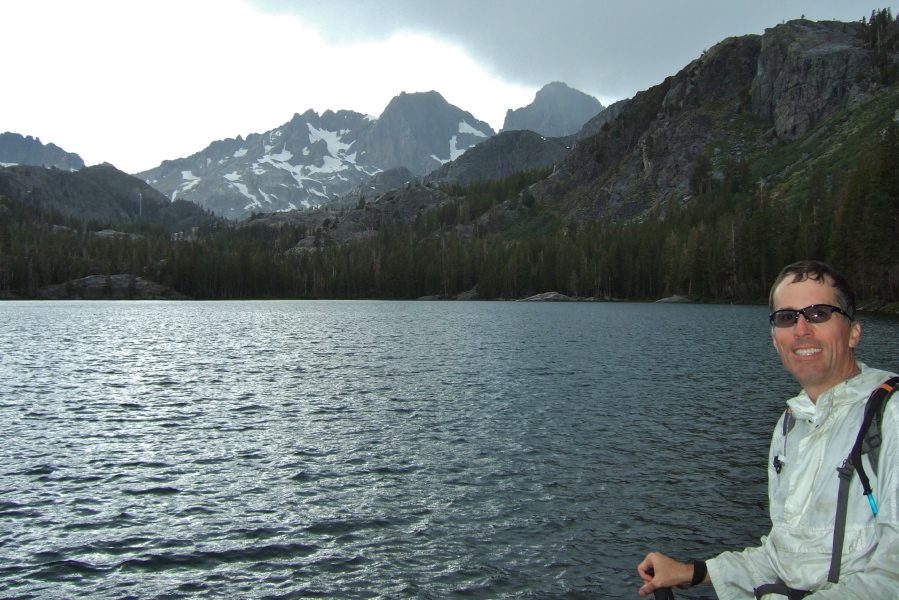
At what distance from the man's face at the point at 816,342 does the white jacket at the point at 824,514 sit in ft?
0.72

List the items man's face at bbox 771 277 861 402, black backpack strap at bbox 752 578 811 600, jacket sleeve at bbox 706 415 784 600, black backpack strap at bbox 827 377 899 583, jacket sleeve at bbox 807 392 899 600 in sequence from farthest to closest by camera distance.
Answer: jacket sleeve at bbox 706 415 784 600 → black backpack strap at bbox 752 578 811 600 → man's face at bbox 771 277 861 402 → black backpack strap at bbox 827 377 899 583 → jacket sleeve at bbox 807 392 899 600

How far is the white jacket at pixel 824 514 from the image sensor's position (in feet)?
16.5

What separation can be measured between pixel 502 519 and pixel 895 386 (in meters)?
14.0

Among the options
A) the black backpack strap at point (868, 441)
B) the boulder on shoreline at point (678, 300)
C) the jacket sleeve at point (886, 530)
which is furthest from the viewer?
the boulder on shoreline at point (678, 300)

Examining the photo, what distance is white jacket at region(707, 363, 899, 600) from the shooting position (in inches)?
199

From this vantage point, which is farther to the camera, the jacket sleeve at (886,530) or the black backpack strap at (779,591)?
the black backpack strap at (779,591)

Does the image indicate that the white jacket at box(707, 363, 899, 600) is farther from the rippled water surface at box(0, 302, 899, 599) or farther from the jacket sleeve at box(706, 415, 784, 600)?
the rippled water surface at box(0, 302, 899, 599)

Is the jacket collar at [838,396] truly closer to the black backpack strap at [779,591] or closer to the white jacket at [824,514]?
the white jacket at [824,514]

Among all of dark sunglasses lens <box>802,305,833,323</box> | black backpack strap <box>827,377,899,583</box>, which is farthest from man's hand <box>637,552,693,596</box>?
dark sunglasses lens <box>802,305,833,323</box>

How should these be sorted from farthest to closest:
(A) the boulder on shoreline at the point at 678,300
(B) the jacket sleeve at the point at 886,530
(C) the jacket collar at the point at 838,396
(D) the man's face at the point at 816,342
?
(A) the boulder on shoreline at the point at 678,300, (D) the man's face at the point at 816,342, (C) the jacket collar at the point at 838,396, (B) the jacket sleeve at the point at 886,530

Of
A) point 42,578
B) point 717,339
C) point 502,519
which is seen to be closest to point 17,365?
point 42,578

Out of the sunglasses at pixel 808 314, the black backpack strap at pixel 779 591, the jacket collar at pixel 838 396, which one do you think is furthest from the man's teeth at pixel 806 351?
the black backpack strap at pixel 779 591

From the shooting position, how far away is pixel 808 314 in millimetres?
6031

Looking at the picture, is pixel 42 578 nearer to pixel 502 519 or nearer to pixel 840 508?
pixel 502 519
